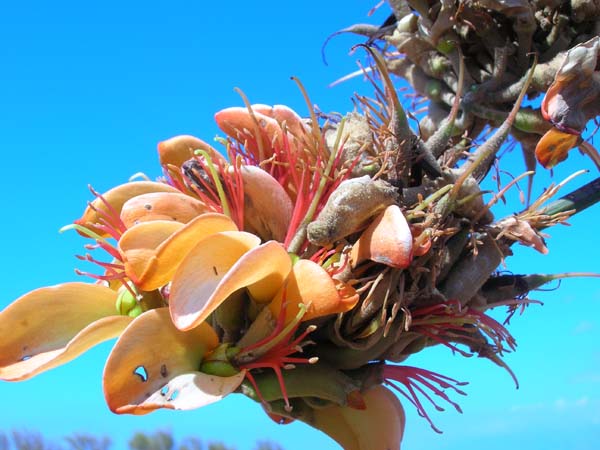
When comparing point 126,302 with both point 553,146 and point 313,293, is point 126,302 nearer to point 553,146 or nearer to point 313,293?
point 313,293

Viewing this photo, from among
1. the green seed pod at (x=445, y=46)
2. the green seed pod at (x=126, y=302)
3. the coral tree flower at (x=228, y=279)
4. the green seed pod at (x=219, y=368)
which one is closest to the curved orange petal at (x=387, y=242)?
the coral tree flower at (x=228, y=279)

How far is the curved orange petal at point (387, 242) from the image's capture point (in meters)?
1.18

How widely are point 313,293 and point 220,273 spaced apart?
0.14m

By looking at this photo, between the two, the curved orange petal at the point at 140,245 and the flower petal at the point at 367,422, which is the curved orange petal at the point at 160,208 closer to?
the curved orange petal at the point at 140,245

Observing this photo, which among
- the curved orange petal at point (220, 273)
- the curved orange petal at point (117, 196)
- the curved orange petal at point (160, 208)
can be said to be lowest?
the curved orange petal at point (220, 273)

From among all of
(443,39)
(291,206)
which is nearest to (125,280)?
(291,206)

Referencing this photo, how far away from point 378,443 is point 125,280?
54 centimetres

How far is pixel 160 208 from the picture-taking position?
1.33 metres

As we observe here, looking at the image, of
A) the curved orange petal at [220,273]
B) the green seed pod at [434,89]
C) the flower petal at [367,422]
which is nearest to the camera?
the curved orange petal at [220,273]

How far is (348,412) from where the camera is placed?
1415mm

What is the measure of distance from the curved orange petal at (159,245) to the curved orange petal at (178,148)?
314 mm

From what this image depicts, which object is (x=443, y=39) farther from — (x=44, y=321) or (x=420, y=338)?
(x=44, y=321)

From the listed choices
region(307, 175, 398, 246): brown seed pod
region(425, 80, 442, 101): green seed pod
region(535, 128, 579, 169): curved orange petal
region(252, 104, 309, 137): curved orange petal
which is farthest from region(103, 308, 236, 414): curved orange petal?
region(425, 80, 442, 101): green seed pod

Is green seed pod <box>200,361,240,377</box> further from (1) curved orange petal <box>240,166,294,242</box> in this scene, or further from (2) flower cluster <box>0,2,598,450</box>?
(1) curved orange petal <box>240,166,294,242</box>
